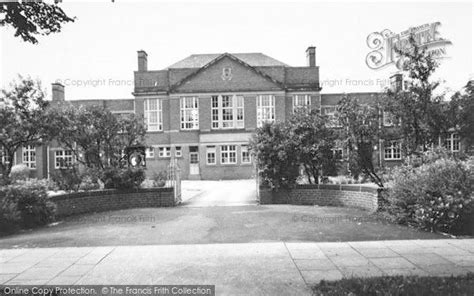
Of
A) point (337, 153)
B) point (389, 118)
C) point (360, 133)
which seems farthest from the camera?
point (337, 153)

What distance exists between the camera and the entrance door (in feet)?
101

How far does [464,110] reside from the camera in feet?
35.6

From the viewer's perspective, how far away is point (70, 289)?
13.3ft

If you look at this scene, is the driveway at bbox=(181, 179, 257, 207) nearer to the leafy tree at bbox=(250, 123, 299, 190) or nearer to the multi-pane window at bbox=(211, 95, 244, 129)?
the leafy tree at bbox=(250, 123, 299, 190)

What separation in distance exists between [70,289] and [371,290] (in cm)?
378

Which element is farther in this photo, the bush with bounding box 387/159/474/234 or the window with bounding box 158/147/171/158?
the window with bounding box 158/147/171/158

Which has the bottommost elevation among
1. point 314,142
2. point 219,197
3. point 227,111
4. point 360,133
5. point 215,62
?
point 219,197

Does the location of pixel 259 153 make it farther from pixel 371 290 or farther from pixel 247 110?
pixel 247 110

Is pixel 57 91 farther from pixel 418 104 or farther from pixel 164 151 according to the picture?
pixel 418 104

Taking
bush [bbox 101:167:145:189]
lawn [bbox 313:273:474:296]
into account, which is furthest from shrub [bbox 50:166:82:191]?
lawn [bbox 313:273:474:296]

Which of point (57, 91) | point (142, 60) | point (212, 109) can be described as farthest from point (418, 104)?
point (57, 91)

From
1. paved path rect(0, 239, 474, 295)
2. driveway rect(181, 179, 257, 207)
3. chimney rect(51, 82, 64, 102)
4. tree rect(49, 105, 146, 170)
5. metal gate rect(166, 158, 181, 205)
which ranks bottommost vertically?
driveway rect(181, 179, 257, 207)

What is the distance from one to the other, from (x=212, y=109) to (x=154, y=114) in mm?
6041

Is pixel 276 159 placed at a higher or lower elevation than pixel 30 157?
higher
